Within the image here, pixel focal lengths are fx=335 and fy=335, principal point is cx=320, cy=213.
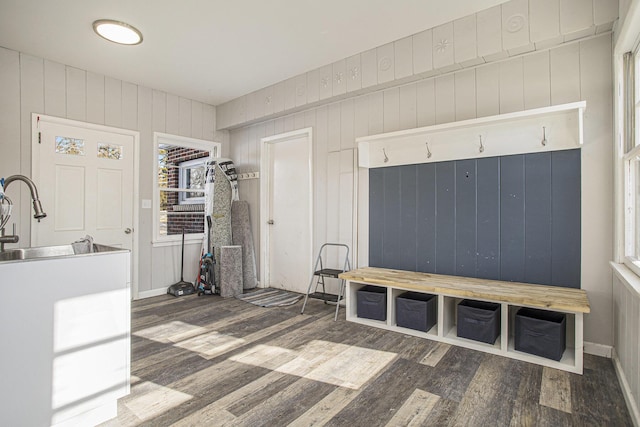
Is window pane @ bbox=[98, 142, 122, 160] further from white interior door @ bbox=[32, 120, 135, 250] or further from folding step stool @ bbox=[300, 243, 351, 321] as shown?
folding step stool @ bbox=[300, 243, 351, 321]

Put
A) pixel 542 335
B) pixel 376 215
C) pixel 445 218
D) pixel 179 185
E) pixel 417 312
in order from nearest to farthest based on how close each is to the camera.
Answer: pixel 542 335 < pixel 417 312 < pixel 445 218 < pixel 376 215 < pixel 179 185

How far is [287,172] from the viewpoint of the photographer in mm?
4812

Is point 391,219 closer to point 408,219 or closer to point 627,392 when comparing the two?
point 408,219

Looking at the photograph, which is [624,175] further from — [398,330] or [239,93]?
[239,93]

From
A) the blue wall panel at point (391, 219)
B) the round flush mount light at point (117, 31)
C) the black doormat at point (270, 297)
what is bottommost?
the black doormat at point (270, 297)

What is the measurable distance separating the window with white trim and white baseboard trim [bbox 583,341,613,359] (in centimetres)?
466

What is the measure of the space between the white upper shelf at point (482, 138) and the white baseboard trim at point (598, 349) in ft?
5.00

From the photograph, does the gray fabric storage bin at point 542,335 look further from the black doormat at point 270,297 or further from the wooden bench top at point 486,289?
the black doormat at point 270,297

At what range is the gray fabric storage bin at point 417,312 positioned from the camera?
296cm

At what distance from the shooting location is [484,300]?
2588 millimetres

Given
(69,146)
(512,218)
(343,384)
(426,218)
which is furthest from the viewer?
(69,146)

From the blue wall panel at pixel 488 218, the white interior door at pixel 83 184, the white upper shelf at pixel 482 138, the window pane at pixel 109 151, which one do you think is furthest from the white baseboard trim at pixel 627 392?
the window pane at pixel 109 151

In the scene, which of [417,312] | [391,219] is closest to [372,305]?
[417,312]

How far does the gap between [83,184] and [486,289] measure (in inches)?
173
